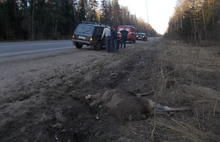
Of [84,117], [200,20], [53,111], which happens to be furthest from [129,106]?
[200,20]

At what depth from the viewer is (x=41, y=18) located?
3981 centimetres

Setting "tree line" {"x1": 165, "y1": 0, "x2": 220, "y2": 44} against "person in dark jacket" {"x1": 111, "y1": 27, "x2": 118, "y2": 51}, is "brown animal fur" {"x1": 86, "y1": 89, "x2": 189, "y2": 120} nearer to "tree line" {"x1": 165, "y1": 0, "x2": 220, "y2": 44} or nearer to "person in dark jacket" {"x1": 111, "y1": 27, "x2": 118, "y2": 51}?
"tree line" {"x1": 165, "y1": 0, "x2": 220, "y2": 44}

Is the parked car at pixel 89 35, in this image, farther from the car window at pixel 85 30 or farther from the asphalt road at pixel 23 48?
the asphalt road at pixel 23 48

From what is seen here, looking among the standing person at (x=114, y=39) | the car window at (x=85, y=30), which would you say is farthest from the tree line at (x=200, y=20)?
the car window at (x=85, y=30)

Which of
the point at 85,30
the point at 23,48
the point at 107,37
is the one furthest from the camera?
the point at 85,30

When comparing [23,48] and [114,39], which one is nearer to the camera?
[23,48]

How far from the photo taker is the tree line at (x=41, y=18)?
31.1 metres

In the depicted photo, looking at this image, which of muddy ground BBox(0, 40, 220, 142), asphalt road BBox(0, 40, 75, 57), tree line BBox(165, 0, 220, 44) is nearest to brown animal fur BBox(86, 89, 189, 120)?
muddy ground BBox(0, 40, 220, 142)

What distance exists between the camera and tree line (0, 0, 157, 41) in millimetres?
31078

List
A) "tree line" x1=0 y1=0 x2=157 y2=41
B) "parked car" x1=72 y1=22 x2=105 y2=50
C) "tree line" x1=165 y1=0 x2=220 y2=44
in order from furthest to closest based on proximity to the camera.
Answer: "tree line" x1=0 y1=0 x2=157 y2=41 → "parked car" x1=72 y1=22 x2=105 y2=50 → "tree line" x1=165 y1=0 x2=220 y2=44

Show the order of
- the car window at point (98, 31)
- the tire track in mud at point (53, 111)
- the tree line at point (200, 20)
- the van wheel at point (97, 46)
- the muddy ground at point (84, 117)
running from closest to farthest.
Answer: the muddy ground at point (84, 117), the tire track in mud at point (53, 111), the tree line at point (200, 20), the car window at point (98, 31), the van wheel at point (97, 46)

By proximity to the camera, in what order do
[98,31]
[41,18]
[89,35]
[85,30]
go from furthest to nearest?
1. [41,18]
2. [98,31]
3. [85,30]
4. [89,35]

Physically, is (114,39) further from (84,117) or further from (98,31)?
(84,117)

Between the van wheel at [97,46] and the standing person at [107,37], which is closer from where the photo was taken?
the standing person at [107,37]
